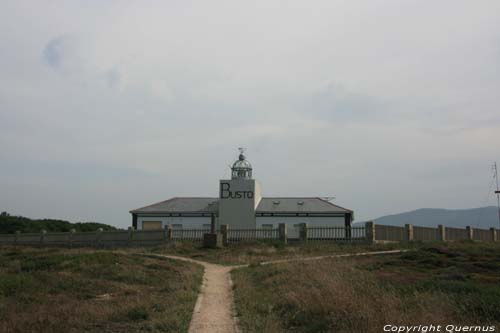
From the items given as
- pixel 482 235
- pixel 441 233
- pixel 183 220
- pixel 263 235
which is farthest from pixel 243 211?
pixel 482 235

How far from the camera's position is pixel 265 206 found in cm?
5056

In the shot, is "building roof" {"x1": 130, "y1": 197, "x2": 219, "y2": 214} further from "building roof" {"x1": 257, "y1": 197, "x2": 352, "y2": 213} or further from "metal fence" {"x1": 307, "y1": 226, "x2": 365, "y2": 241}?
"metal fence" {"x1": 307, "y1": 226, "x2": 365, "y2": 241}

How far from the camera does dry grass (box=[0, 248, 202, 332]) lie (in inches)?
414

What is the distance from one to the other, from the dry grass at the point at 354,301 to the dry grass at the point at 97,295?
1.75 metres

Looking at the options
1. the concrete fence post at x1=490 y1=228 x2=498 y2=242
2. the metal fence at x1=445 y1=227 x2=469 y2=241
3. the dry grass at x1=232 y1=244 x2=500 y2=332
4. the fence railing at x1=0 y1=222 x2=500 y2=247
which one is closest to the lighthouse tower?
the fence railing at x1=0 y1=222 x2=500 y2=247

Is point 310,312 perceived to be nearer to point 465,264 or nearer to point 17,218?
point 465,264

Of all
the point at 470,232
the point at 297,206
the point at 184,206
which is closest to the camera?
the point at 470,232

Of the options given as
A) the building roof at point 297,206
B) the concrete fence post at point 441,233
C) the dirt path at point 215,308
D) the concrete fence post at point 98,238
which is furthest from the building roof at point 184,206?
the dirt path at point 215,308

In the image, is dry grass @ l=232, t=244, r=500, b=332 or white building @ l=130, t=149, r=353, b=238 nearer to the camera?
dry grass @ l=232, t=244, r=500, b=332

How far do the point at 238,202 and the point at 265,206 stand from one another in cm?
346

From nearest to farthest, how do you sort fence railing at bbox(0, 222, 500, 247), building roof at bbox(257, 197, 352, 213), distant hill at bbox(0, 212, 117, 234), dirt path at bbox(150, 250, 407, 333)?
1. dirt path at bbox(150, 250, 407, 333)
2. fence railing at bbox(0, 222, 500, 247)
3. building roof at bbox(257, 197, 352, 213)
4. distant hill at bbox(0, 212, 117, 234)

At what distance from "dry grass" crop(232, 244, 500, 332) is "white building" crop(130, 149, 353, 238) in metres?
29.3

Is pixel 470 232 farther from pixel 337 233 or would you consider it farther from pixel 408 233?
pixel 337 233

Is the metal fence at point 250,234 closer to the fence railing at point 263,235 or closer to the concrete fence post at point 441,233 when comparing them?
the fence railing at point 263,235
